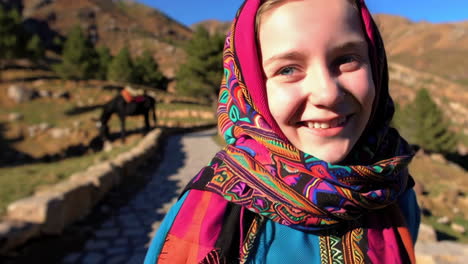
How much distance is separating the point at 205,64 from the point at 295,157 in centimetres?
2077

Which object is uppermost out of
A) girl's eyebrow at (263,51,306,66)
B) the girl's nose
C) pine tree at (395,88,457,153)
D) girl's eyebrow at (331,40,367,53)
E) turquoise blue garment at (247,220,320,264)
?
girl's eyebrow at (331,40,367,53)

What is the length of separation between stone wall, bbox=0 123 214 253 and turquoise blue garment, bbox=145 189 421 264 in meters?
2.67

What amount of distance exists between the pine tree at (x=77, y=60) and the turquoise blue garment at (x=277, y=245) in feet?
88.5

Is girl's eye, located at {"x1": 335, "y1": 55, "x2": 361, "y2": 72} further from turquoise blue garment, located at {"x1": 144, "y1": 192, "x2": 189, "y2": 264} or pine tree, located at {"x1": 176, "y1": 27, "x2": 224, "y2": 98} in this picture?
pine tree, located at {"x1": 176, "y1": 27, "x2": 224, "y2": 98}

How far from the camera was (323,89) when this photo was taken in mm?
875

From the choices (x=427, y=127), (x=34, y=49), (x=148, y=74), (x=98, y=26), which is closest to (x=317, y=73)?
(x=427, y=127)

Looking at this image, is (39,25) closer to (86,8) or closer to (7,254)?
(86,8)

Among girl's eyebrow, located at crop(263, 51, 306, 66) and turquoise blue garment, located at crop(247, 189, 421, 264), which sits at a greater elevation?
girl's eyebrow, located at crop(263, 51, 306, 66)

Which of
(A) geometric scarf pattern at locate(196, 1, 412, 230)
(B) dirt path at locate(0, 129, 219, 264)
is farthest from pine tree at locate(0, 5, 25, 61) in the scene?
(A) geometric scarf pattern at locate(196, 1, 412, 230)

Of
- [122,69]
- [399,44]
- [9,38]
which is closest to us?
[9,38]

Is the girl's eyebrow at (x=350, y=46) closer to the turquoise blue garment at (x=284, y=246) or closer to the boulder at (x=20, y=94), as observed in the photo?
the turquoise blue garment at (x=284, y=246)

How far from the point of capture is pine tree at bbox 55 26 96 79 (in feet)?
80.2

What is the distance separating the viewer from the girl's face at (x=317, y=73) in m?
0.89

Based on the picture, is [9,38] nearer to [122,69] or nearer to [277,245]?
[122,69]
